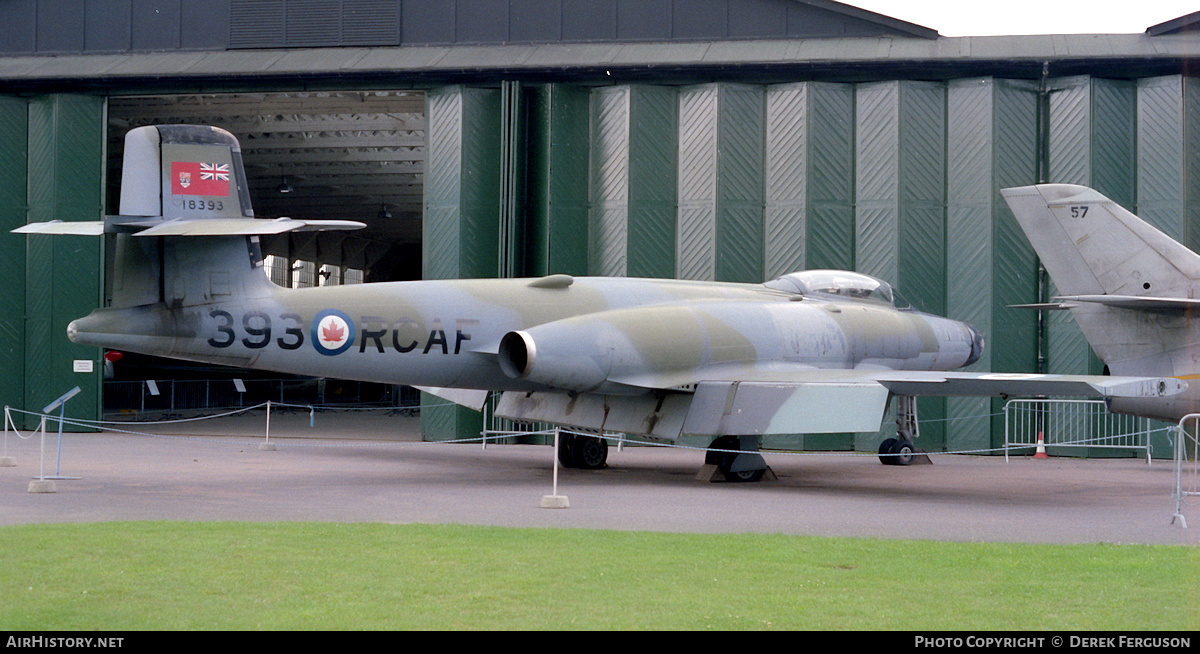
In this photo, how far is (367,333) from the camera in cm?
1380

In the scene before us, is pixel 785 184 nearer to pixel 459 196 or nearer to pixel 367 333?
pixel 459 196

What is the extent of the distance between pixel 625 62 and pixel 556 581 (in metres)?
17.1

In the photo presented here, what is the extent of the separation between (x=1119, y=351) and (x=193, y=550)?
1280 cm

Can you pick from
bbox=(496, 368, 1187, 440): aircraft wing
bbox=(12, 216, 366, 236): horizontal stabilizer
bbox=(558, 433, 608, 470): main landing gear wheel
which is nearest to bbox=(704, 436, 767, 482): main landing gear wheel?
bbox=(496, 368, 1187, 440): aircraft wing

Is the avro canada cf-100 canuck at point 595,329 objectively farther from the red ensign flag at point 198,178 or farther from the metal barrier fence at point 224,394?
the metal barrier fence at point 224,394

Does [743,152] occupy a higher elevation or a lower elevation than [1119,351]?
higher

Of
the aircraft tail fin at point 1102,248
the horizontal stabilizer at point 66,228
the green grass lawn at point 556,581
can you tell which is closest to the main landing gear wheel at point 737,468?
the aircraft tail fin at point 1102,248

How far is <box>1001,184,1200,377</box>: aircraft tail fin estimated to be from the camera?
49.5 feet

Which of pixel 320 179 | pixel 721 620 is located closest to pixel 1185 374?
pixel 721 620

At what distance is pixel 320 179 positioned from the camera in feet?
116

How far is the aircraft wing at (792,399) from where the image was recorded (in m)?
12.7

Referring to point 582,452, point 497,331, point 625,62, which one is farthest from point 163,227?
point 625,62

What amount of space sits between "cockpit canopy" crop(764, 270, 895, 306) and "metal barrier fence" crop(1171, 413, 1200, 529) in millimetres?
4728
